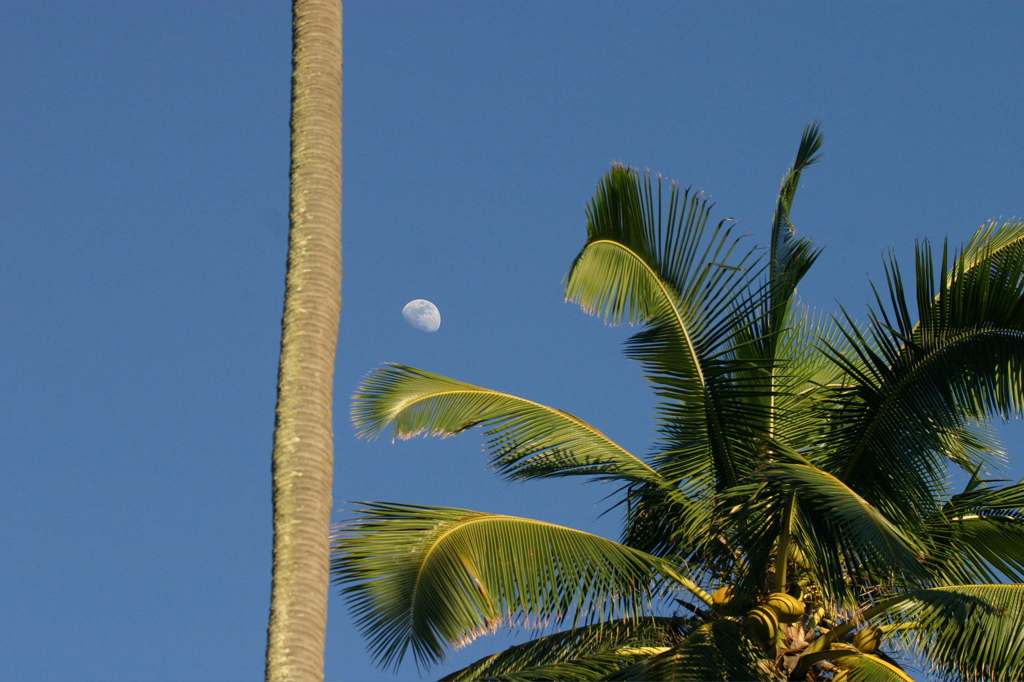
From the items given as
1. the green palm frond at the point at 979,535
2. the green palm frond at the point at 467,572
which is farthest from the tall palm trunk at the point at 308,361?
the green palm frond at the point at 979,535

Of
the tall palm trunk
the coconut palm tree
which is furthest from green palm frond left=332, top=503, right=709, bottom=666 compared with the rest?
the tall palm trunk

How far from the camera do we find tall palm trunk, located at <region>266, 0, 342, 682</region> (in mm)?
5879

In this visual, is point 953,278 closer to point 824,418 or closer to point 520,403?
point 824,418

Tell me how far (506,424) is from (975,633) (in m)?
3.86

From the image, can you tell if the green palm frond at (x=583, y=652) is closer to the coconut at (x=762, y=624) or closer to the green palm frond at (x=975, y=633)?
the coconut at (x=762, y=624)

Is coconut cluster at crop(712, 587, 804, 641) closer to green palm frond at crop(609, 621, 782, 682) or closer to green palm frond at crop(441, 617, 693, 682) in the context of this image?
green palm frond at crop(609, 621, 782, 682)

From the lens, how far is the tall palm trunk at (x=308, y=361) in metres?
5.88

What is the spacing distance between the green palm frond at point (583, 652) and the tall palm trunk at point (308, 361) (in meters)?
3.90

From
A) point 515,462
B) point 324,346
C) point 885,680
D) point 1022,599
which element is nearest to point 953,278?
point 1022,599

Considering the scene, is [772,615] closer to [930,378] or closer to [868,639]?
[868,639]

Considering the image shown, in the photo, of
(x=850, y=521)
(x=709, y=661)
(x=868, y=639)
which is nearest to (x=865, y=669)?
(x=868, y=639)

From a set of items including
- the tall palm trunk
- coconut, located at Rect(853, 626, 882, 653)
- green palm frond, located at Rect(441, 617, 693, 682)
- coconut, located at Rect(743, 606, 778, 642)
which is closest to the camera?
the tall palm trunk

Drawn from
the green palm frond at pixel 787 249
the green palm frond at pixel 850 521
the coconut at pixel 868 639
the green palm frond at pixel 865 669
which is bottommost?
the green palm frond at pixel 865 669

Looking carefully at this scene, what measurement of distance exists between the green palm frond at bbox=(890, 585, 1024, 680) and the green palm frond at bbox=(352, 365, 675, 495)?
87.2 inches
